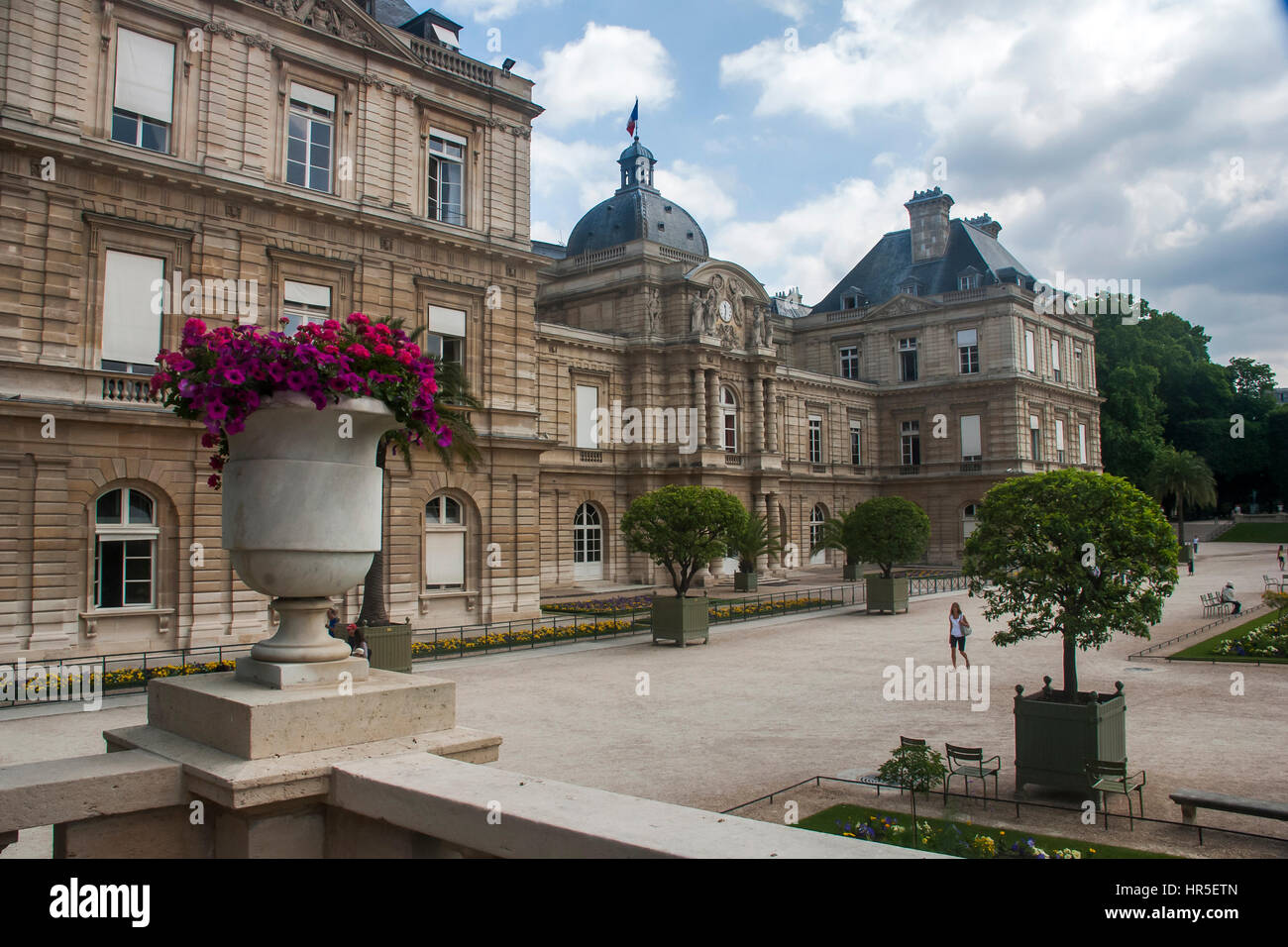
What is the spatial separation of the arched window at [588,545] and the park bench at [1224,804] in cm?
3374

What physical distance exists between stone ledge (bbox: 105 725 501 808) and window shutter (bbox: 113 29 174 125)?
68.2 ft

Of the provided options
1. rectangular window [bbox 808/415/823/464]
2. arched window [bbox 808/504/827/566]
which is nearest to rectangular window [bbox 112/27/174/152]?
rectangular window [bbox 808/415/823/464]

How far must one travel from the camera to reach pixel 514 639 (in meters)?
24.1

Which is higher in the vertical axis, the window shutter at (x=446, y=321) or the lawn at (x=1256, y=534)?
the window shutter at (x=446, y=321)

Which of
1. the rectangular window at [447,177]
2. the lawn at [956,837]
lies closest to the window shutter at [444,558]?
the rectangular window at [447,177]

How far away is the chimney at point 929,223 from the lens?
63406 mm

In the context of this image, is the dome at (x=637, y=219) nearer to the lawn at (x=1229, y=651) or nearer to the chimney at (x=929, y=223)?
the chimney at (x=929, y=223)

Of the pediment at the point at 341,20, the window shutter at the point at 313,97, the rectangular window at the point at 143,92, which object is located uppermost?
the pediment at the point at 341,20

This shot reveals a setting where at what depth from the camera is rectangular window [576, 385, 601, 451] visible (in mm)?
43719

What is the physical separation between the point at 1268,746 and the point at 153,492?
21.3 metres

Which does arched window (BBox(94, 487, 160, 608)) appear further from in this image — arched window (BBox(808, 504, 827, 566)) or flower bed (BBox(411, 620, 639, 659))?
arched window (BBox(808, 504, 827, 566))

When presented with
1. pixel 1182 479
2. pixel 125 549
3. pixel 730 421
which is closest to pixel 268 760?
pixel 125 549
